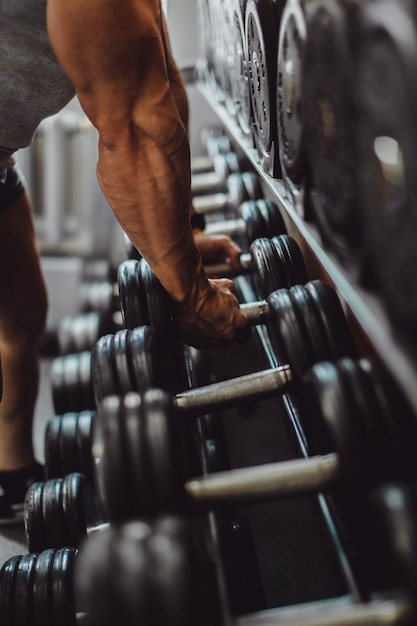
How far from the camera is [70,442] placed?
1.49 metres

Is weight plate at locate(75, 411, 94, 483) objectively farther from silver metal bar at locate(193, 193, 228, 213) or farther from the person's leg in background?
silver metal bar at locate(193, 193, 228, 213)

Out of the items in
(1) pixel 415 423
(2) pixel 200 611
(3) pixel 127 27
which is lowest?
(2) pixel 200 611

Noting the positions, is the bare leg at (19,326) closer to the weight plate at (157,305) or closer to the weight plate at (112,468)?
the weight plate at (157,305)

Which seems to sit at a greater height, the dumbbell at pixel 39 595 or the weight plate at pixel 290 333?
the weight plate at pixel 290 333

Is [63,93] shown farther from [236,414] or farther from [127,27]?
[236,414]

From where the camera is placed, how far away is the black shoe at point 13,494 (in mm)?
1588

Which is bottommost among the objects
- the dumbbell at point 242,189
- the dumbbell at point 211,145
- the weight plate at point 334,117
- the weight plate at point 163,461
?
the weight plate at point 163,461

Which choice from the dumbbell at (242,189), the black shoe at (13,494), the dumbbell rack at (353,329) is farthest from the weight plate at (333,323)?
the black shoe at (13,494)

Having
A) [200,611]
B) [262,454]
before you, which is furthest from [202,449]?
[262,454]

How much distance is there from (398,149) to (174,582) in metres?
0.46

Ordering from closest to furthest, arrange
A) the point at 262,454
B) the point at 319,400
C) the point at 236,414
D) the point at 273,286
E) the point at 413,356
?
the point at 413,356 < the point at 319,400 < the point at 273,286 < the point at 262,454 < the point at 236,414

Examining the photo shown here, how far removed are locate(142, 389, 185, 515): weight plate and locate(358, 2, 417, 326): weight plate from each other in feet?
0.93

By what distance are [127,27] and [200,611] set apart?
2.36ft

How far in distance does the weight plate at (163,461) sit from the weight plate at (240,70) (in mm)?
837
